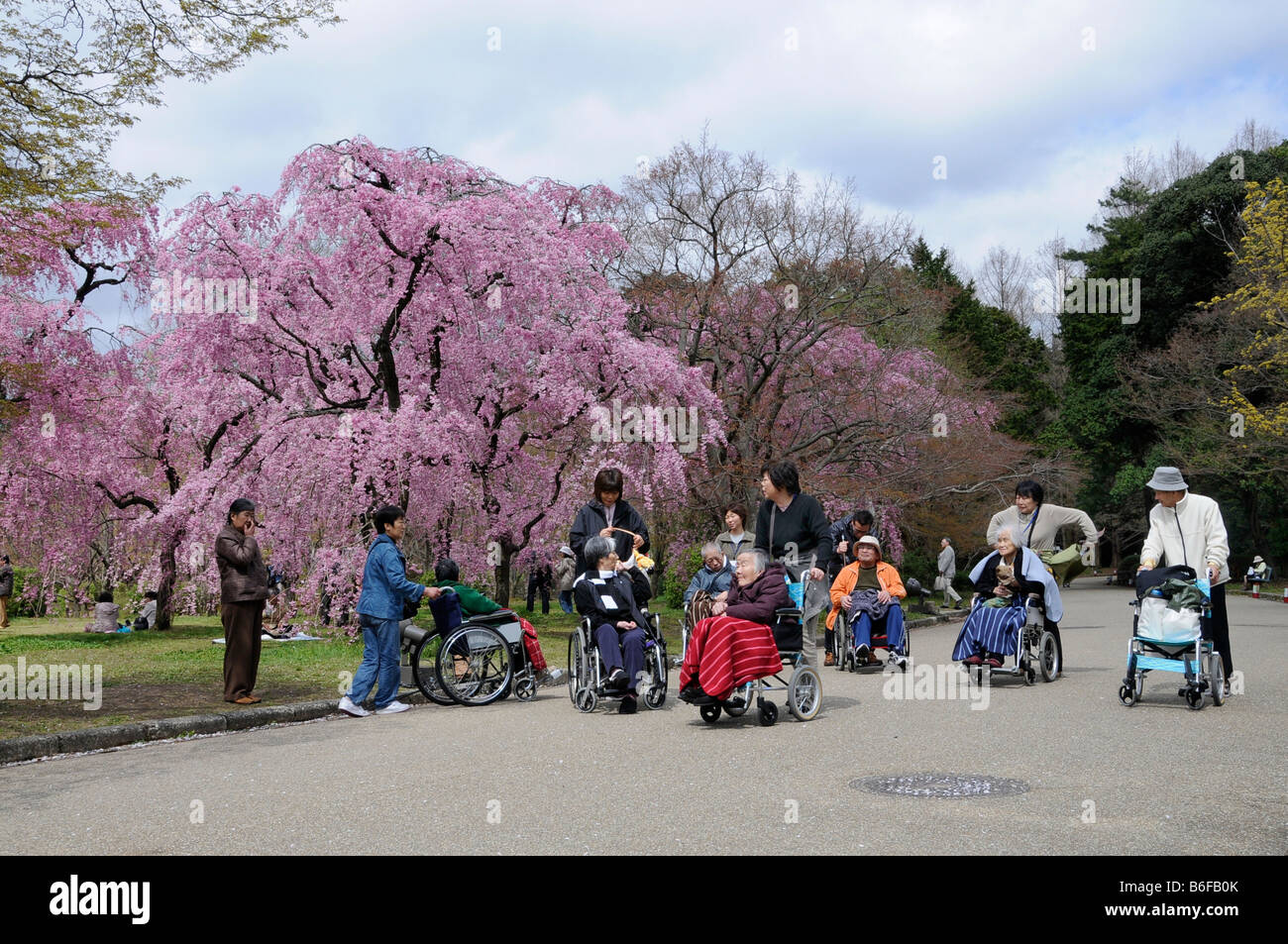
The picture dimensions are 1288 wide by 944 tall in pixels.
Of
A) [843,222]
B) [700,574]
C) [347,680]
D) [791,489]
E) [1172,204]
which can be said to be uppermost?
[1172,204]

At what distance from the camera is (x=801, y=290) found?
23.5 meters

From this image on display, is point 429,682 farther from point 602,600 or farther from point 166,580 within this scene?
point 166,580

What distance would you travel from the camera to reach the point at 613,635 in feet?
33.6

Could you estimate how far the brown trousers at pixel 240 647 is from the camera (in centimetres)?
1080

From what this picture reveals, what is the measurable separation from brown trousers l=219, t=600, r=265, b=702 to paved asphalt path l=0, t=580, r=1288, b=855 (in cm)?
115

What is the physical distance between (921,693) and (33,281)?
18.9 m

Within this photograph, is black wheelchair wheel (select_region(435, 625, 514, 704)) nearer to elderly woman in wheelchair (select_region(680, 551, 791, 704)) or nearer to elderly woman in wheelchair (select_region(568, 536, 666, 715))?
elderly woman in wheelchair (select_region(568, 536, 666, 715))

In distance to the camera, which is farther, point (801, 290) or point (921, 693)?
point (801, 290)

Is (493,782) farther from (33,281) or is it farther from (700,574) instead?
(33,281)

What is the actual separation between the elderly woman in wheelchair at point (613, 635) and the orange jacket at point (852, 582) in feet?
14.5

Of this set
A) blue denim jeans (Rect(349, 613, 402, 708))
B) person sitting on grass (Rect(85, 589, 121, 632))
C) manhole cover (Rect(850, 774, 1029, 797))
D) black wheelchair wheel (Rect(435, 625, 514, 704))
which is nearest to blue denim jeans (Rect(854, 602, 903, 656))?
black wheelchair wheel (Rect(435, 625, 514, 704))

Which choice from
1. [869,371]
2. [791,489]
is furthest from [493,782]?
[869,371]

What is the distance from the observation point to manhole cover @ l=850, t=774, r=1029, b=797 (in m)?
6.24

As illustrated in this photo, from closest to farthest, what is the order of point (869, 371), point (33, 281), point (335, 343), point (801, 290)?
point (335, 343)
point (33, 281)
point (801, 290)
point (869, 371)
